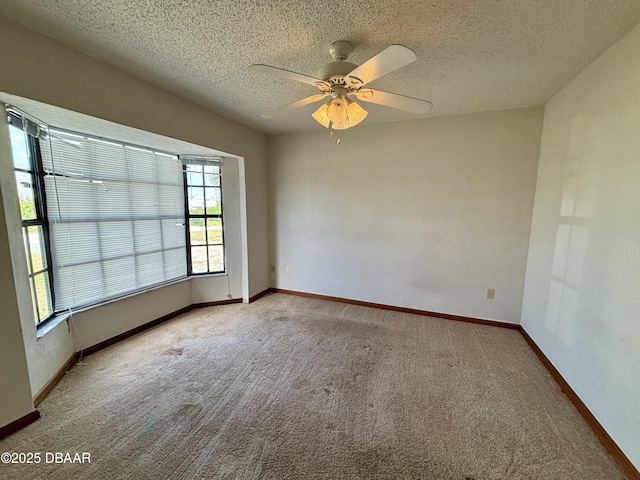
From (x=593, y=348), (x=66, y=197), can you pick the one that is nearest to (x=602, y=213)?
(x=593, y=348)

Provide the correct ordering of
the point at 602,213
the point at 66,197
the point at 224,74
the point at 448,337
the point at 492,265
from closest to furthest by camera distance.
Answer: the point at 602,213 → the point at 224,74 → the point at 66,197 → the point at 448,337 → the point at 492,265

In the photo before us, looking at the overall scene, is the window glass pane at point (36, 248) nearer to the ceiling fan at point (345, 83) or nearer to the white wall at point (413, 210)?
the ceiling fan at point (345, 83)

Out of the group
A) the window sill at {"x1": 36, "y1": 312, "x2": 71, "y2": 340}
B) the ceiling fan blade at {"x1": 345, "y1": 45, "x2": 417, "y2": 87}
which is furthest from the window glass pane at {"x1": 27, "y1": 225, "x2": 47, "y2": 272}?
the ceiling fan blade at {"x1": 345, "y1": 45, "x2": 417, "y2": 87}

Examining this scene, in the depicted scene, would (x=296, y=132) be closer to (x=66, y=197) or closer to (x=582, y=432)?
(x=66, y=197)

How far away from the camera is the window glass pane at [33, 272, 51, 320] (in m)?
2.00

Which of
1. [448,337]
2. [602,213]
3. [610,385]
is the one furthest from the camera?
[448,337]

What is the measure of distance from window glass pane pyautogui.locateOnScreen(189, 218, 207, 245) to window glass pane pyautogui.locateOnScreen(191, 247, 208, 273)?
0.10m

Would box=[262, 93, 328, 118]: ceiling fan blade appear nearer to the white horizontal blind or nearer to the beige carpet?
the white horizontal blind

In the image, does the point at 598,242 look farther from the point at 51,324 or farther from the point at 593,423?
the point at 51,324

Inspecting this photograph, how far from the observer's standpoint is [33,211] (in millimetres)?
2008

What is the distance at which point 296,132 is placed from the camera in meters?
3.78

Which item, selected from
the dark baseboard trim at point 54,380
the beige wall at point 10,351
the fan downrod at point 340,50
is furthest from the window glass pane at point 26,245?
the fan downrod at point 340,50

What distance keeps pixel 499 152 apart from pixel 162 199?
393 centimetres

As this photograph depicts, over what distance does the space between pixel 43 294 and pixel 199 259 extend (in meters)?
1.58
